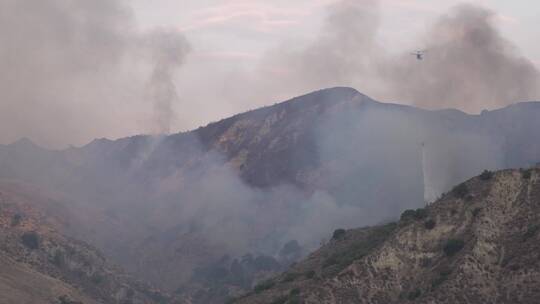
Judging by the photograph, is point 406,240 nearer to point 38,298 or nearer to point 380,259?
point 380,259

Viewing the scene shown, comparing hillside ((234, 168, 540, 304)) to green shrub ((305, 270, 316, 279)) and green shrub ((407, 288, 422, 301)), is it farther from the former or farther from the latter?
green shrub ((305, 270, 316, 279))

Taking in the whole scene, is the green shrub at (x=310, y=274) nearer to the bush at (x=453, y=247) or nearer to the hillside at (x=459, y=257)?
the hillside at (x=459, y=257)

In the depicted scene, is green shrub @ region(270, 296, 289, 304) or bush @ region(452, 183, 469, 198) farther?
bush @ region(452, 183, 469, 198)

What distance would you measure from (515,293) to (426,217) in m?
Answer: 25.5

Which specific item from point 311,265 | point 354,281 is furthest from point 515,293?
point 311,265

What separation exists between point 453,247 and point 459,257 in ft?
14.4

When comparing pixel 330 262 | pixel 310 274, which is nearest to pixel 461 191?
pixel 330 262

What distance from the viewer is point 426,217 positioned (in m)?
117

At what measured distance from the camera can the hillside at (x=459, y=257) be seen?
9650 centimetres

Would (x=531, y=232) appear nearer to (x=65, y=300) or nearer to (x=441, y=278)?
(x=441, y=278)

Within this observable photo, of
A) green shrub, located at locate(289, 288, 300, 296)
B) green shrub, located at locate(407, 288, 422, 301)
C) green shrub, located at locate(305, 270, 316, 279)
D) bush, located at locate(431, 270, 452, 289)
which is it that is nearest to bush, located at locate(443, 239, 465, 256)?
bush, located at locate(431, 270, 452, 289)

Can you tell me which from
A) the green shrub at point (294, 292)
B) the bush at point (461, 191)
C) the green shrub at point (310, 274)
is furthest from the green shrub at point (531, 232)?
the green shrub at point (310, 274)

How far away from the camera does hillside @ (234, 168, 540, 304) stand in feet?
317

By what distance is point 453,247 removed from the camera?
107 meters
